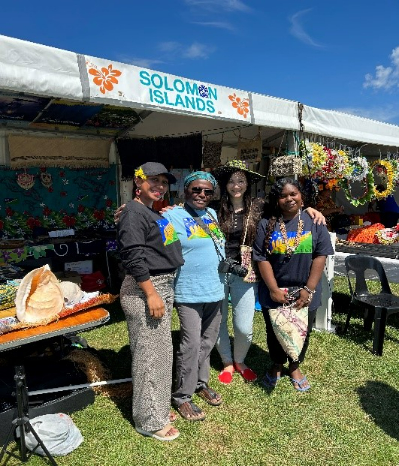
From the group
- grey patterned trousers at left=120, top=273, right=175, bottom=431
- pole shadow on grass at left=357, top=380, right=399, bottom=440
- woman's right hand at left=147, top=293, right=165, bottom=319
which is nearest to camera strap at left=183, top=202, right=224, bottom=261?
grey patterned trousers at left=120, top=273, right=175, bottom=431

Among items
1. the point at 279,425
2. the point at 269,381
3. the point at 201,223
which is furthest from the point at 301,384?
the point at 201,223

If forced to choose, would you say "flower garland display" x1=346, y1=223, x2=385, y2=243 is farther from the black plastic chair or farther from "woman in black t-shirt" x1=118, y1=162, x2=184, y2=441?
"woman in black t-shirt" x1=118, y1=162, x2=184, y2=441

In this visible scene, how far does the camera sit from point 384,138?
23.9ft

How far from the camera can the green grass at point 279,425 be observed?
7.59ft

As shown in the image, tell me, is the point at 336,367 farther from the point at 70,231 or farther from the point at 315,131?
the point at 70,231

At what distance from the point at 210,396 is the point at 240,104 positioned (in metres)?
2.93

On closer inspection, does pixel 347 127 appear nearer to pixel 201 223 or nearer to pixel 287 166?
pixel 287 166

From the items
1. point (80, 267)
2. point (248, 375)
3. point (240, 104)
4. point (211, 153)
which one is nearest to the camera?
point (248, 375)

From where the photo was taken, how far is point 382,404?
289 cm

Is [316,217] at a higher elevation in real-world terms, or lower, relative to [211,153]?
lower

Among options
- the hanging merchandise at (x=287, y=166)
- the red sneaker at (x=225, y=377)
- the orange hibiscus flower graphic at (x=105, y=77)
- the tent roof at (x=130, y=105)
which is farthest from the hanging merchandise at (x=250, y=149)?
the red sneaker at (x=225, y=377)

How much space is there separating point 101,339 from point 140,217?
2315 millimetres

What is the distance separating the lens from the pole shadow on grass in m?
2.63

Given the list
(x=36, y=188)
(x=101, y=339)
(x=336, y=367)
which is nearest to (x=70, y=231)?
(x=36, y=188)
